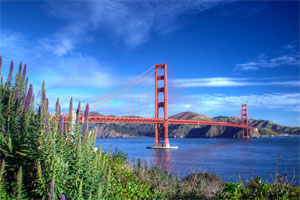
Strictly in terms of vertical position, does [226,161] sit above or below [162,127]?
below

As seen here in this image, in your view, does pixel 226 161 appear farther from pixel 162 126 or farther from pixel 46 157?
pixel 46 157

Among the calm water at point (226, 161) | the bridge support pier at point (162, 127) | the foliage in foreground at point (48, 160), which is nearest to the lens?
the foliage in foreground at point (48, 160)

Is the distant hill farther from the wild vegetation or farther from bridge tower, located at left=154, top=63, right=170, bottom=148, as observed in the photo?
the wild vegetation

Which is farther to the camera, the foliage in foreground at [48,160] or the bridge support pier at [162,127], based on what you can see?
the bridge support pier at [162,127]

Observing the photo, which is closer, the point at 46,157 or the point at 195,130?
the point at 46,157

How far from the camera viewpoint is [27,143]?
380cm

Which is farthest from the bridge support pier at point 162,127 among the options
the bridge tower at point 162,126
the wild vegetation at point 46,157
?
the wild vegetation at point 46,157

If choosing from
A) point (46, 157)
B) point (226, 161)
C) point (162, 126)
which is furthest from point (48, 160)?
point (162, 126)

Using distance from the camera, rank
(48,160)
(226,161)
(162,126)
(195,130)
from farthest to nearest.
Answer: (195,130)
(162,126)
(226,161)
(48,160)

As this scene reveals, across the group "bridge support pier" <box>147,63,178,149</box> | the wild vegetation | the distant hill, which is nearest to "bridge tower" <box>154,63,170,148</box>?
"bridge support pier" <box>147,63,178,149</box>

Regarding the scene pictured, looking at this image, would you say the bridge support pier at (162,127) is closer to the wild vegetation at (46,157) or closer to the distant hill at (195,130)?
the wild vegetation at (46,157)

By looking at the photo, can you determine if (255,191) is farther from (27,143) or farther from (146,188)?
(27,143)

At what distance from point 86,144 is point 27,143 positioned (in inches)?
36.5

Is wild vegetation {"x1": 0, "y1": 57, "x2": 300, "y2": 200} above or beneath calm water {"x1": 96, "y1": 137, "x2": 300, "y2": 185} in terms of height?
above
